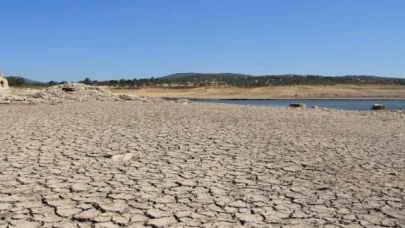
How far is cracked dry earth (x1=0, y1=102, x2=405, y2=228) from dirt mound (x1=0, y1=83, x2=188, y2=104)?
40.7 ft

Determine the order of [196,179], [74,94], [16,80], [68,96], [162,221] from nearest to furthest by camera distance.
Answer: [162,221] → [196,179] → [68,96] → [74,94] → [16,80]

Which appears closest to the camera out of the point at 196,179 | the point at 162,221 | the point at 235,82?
Answer: the point at 162,221

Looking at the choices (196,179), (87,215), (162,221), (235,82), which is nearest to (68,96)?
(196,179)

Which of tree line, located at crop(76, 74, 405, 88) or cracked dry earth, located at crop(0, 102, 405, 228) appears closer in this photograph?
cracked dry earth, located at crop(0, 102, 405, 228)

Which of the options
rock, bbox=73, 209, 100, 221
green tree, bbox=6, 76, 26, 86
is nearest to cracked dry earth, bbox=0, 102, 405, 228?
rock, bbox=73, 209, 100, 221

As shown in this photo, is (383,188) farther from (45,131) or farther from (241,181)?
(45,131)

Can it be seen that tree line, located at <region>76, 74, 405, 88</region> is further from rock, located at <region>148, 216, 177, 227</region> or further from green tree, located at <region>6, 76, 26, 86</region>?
rock, located at <region>148, 216, 177, 227</region>

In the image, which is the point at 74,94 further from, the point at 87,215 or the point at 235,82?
the point at 235,82

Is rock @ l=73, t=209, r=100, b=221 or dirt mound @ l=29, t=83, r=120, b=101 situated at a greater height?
dirt mound @ l=29, t=83, r=120, b=101

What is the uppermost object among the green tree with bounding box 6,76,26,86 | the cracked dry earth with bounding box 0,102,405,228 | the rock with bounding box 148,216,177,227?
the green tree with bounding box 6,76,26,86

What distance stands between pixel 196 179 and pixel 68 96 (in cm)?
1960

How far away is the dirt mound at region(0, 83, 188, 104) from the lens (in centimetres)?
2191

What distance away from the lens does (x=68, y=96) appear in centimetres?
2380

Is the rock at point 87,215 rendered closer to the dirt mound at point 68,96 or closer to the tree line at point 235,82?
the dirt mound at point 68,96
